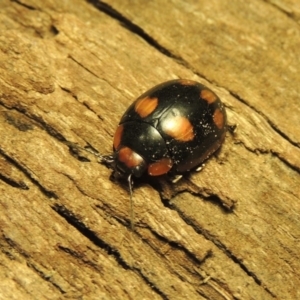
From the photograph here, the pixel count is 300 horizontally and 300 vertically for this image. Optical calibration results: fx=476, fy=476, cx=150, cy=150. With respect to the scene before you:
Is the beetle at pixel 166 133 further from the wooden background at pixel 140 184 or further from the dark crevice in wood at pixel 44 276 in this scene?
the dark crevice in wood at pixel 44 276

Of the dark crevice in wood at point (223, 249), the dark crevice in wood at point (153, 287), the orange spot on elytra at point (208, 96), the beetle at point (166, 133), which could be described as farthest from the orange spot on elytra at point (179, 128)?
the dark crevice in wood at point (153, 287)

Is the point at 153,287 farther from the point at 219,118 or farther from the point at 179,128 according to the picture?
the point at 219,118

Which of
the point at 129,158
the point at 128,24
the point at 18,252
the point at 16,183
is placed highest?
the point at 128,24

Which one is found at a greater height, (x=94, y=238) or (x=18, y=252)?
(x=94, y=238)

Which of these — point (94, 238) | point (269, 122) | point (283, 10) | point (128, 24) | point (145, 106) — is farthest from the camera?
point (283, 10)

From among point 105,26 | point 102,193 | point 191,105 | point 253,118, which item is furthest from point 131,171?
point 105,26

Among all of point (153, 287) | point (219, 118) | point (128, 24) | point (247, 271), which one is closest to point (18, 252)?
point (153, 287)

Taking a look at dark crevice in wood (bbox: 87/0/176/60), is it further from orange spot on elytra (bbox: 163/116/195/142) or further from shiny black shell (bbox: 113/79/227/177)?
orange spot on elytra (bbox: 163/116/195/142)

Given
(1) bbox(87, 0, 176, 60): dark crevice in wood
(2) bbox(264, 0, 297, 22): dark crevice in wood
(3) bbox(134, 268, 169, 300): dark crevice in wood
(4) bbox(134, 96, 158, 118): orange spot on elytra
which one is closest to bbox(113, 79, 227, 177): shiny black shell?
(4) bbox(134, 96, 158, 118): orange spot on elytra
